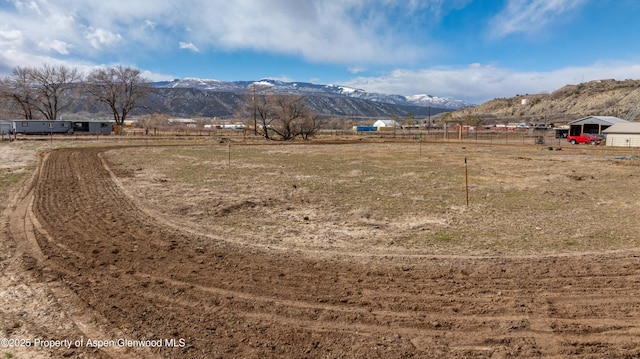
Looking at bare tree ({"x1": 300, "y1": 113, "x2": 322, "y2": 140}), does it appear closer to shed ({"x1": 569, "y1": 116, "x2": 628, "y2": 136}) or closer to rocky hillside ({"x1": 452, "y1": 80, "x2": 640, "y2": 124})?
shed ({"x1": 569, "y1": 116, "x2": 628, "y2": 136})

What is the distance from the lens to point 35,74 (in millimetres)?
82812

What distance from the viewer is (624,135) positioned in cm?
4828

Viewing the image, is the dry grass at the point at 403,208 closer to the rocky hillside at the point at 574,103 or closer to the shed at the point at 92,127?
the shed at the point at 92,127

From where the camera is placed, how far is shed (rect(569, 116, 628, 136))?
209 feet

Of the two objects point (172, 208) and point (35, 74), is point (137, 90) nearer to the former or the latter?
point (35, 74)

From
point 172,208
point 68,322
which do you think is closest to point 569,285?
point 68,322

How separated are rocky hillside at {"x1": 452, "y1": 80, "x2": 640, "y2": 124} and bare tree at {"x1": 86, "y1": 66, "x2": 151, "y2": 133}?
382ft

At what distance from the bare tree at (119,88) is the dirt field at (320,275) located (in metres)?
83.7

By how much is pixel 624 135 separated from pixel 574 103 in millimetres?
106518

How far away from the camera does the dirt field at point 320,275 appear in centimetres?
469

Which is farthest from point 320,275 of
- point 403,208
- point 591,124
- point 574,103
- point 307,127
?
point 574,103

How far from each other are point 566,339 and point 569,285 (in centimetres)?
195

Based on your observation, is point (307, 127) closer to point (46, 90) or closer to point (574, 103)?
point (46, 90)

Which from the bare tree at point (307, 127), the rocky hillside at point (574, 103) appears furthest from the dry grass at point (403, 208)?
the rocky hillside at point (574, 103)
